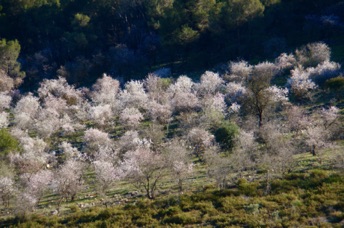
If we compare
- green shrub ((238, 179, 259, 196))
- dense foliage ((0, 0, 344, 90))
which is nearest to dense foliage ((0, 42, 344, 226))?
green shrub ((238, 179, 259, 196))

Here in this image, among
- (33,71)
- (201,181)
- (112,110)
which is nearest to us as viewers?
(201,181)

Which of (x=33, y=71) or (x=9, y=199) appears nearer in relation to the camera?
(x=9, y=199)

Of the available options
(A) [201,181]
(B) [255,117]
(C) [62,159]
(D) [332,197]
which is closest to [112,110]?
(C) [62,159]

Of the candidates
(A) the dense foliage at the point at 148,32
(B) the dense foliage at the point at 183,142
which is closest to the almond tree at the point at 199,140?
(B) the dense foliage at the point at 183,142

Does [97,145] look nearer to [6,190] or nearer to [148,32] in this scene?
[6,190]

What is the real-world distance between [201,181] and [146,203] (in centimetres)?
486

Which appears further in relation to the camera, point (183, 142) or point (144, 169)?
point (183, 142)

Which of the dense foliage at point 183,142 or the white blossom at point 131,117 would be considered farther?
the white blossom at point 131,117

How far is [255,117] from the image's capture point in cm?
3684

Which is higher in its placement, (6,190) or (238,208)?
(6,190)

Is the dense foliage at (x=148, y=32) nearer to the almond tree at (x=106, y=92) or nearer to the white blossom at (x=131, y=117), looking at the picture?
the almond tree at (x=106, y=92)

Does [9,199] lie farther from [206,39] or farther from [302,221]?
[206,39]

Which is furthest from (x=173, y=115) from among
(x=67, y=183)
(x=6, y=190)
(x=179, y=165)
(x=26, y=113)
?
(x=6, y=190)

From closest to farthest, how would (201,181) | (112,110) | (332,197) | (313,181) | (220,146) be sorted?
(332,197) < (313,181) < (201,181) < (220,146) < (112,110)
